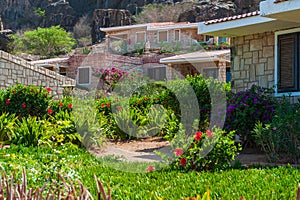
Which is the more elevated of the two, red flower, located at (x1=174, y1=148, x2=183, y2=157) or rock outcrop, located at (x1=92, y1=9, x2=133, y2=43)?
rock outcrop, located at (x1=92, y1=9, x2=133, y2=43)

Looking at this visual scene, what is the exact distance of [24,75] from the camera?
17.4 meters

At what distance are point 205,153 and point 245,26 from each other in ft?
14.6

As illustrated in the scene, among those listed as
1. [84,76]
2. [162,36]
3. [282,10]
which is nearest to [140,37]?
[162,36]

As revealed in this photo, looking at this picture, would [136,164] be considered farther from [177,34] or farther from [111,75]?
[177,34]

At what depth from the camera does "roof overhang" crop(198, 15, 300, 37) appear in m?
10.0

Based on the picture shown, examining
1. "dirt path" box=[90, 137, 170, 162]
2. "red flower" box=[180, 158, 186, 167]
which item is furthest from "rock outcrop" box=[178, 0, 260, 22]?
"red flower" box=[180, 158, 186, 167]

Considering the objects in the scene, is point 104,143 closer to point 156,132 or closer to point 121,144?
point 121,144

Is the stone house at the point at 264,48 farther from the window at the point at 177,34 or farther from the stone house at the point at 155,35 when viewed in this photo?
the window at the point at 177,34

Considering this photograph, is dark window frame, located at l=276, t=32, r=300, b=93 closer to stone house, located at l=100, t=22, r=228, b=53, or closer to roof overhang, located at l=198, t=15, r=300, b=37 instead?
roof overhang, located at l=198, t=15, r=300, b=37

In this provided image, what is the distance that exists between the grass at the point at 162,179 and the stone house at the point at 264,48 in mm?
3764

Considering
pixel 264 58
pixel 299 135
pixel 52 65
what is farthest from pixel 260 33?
pixel 52 65

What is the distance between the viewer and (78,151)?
31.4ft

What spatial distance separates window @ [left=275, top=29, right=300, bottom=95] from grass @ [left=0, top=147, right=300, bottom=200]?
3710 millimetres

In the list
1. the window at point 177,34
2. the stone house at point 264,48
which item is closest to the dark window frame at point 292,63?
the stone house at point 264,48
